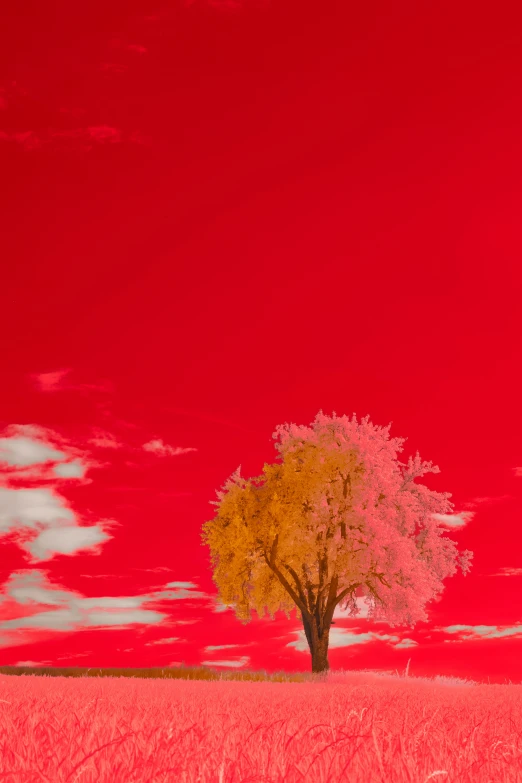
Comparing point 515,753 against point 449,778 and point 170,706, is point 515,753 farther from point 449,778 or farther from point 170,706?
point 170,706

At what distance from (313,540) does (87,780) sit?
92.9 ft

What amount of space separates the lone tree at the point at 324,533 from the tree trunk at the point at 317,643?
0.04 m

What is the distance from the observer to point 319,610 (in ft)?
110

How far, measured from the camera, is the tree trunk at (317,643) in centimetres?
3186

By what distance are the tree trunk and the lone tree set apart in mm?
44

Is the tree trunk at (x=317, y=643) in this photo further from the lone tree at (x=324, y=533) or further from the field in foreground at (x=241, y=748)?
the field in foreground at (x=241, y=748)

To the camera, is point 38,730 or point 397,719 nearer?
point 38,730

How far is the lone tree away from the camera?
31.5 metres

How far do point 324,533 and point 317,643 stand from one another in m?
4.96

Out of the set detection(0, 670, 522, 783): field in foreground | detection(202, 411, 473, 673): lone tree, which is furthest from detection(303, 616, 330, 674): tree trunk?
detection(0, 670, 522, 783): field in foreground

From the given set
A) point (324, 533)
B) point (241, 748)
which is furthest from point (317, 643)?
point (241, 748)

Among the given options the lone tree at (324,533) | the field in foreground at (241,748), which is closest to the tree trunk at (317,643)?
the lone tree at (324,533)

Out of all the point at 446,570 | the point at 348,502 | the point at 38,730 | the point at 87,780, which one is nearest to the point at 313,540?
the point at 348,502

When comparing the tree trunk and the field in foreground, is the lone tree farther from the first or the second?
the field in foreground
